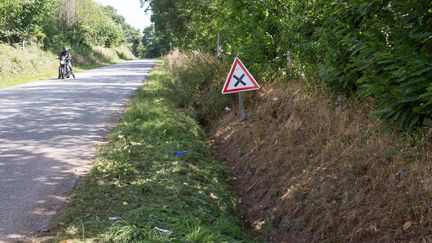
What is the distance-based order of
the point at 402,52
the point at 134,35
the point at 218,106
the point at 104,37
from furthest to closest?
the point at 134,35 < the point at 104,37 < the point at 218,106 < the point at 402,52

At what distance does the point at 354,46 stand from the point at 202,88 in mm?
8497

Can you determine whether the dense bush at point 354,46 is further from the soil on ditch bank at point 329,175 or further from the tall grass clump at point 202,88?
the tall grass clump at point 202,88

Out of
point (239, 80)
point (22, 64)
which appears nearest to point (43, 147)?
point (239, 80)

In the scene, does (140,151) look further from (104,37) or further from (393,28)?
(104,37)

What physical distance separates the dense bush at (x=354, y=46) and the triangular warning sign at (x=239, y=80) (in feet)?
2.73

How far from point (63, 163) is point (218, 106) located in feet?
17.9

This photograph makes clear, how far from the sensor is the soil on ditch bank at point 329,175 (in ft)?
13.3

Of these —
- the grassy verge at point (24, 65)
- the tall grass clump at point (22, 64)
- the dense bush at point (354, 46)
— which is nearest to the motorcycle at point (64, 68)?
the grassy verge at point (24, 65)

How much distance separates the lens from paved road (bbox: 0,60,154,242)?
4.65 meters

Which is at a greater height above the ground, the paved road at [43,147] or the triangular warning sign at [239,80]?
the triangular warning sign at [239,80]

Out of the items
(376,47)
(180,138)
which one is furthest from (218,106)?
(376,47)

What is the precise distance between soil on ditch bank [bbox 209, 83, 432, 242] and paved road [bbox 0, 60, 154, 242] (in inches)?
→ 98.3

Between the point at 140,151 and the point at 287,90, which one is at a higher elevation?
the point at 287,90

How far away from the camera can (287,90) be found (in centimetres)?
838
